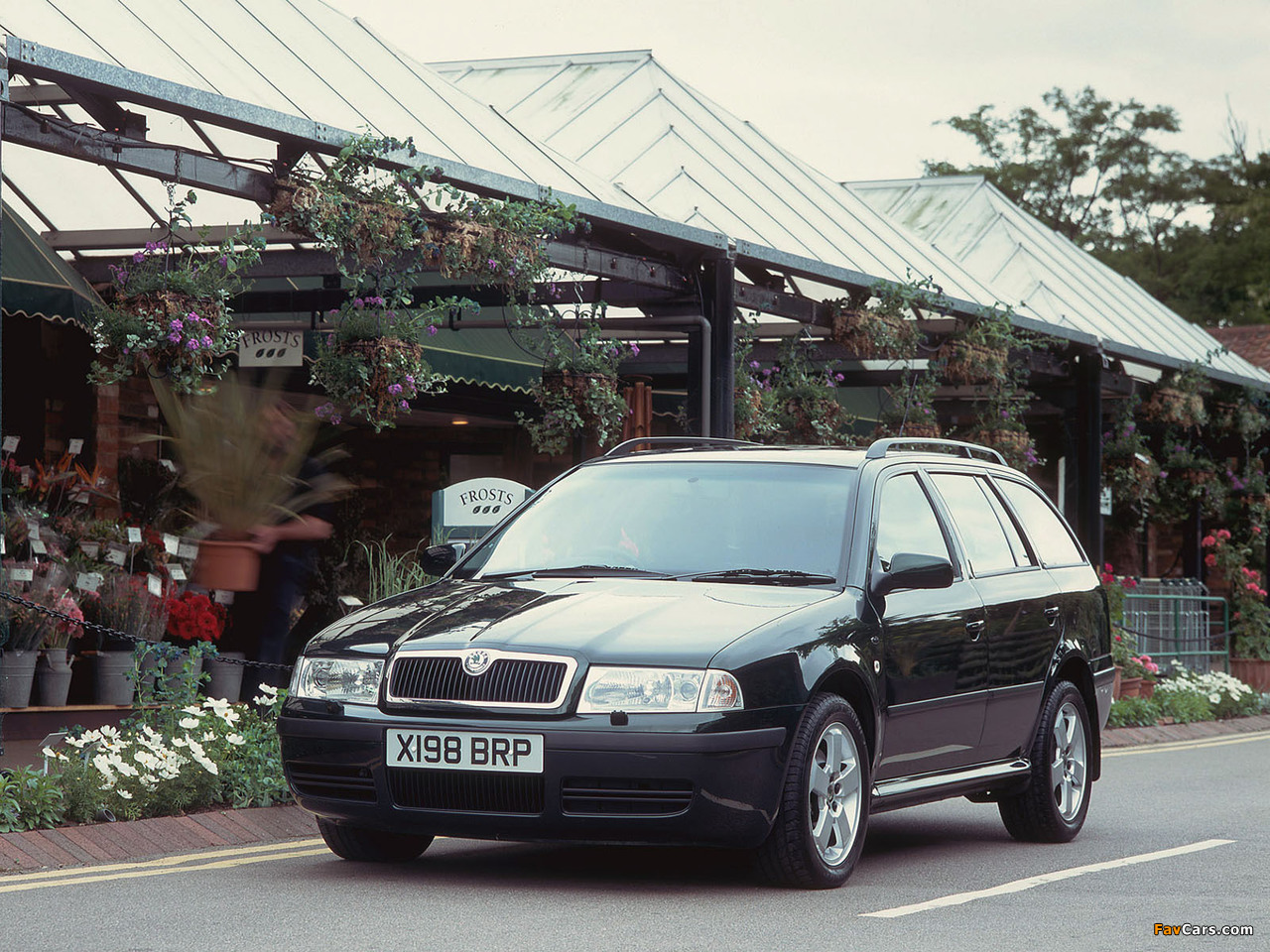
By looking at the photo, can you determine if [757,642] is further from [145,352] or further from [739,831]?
[145,352]

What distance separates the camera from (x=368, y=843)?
24.3 ft

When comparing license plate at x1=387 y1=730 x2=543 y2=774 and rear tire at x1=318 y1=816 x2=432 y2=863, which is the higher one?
license plate at x1=387 y1=730 x2=543 y2=774

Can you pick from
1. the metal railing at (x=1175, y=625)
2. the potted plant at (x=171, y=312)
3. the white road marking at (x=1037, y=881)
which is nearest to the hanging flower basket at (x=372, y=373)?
the potted plant at (x=171, y=312)

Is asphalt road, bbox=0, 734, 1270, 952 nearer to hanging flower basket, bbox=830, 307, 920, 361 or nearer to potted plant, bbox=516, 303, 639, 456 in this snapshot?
potted plant, bbox=516, 303, 639, 456

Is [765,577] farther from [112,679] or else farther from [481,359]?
[481,359]

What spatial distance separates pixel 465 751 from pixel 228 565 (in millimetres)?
5823

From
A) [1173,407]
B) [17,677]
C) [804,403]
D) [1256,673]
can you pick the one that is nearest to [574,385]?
[804,403]

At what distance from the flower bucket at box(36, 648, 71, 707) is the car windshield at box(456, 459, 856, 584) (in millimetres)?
4210

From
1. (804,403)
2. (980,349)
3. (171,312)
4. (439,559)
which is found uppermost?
(980,349)

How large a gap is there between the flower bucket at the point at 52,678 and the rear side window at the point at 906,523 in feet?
18.5

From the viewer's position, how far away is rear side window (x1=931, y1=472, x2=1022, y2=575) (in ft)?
28.1

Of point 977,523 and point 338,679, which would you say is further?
point 977,523

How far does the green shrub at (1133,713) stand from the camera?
16.6 metres

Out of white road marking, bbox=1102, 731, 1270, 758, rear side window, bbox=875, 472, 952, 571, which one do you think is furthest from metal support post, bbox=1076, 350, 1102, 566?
rear side window, bbox=875, 472, 952, 571
